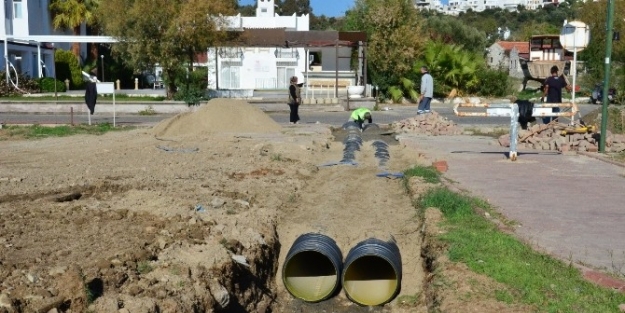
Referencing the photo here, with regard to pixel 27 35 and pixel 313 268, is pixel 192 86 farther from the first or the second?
pixel 313 268

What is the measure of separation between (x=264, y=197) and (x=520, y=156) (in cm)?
655

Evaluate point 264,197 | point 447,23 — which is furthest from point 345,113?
point 447,23

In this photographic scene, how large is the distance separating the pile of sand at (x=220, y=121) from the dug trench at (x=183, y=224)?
420 centimetres

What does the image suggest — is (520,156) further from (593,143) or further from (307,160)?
(307,160)

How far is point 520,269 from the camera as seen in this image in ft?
22.9

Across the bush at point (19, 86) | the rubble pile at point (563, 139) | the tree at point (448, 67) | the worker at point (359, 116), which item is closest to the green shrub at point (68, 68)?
the bush at point (19, 86)

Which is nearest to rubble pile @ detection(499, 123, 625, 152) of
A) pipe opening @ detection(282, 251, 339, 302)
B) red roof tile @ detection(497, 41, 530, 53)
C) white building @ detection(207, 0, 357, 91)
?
pipe opening @ detection(282, 251, 339, 302)

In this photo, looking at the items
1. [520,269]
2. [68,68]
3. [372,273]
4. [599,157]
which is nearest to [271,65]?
[68,68]

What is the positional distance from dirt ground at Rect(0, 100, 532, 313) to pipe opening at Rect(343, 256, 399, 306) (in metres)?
0.12

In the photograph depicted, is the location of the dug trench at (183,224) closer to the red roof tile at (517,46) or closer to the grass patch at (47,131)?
the grass patch at (47,131)

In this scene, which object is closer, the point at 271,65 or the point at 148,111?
the point at 148,111

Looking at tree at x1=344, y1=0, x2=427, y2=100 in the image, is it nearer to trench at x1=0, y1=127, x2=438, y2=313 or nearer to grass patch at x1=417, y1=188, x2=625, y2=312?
trench at x1=0, y1=127, x2=438, y2=313

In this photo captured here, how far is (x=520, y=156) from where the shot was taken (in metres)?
15.4

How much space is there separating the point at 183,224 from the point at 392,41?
31.3m
